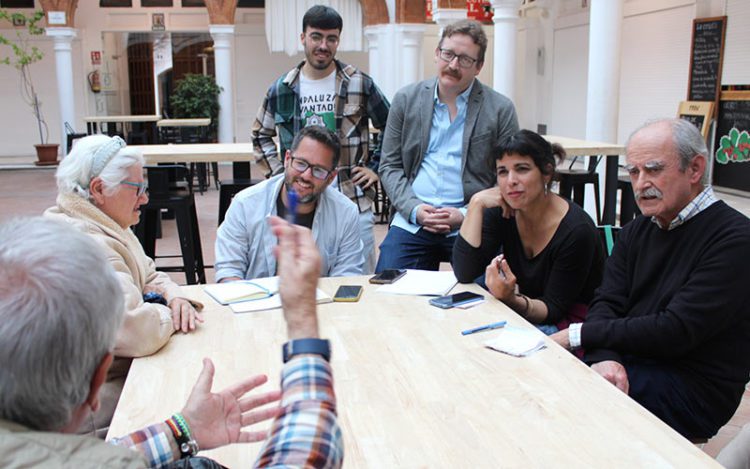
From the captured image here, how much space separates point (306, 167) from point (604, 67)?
4.68 metres

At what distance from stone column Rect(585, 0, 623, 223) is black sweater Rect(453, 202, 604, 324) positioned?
436 cm

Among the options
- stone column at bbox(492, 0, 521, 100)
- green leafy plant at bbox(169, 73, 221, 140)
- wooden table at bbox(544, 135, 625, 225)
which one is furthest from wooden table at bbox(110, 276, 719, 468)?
green leafy plant at bbox(169, 73, 221, 140)

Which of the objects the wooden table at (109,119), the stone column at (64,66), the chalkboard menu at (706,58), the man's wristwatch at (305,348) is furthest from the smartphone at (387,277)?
the stone column at (64,66)

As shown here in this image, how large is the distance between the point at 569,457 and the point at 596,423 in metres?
0.16

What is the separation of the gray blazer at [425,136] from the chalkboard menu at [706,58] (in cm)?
670

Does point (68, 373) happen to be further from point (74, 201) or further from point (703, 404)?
point (703, 404)

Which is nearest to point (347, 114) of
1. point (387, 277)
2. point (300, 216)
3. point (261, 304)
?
point (300, 216)

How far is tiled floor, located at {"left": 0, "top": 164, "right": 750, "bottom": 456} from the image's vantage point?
127 inches

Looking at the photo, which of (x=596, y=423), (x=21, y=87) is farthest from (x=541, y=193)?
(x=21, y=87)

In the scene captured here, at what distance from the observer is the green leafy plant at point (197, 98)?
14055mm

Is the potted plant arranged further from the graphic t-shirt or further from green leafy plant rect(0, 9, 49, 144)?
the graphic t-shirt

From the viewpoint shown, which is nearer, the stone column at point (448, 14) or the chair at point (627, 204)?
the chair at point (627, 204)

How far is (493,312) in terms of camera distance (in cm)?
233

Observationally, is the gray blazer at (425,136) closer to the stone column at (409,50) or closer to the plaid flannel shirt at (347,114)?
the plaid flannel shirt at (347,114)
